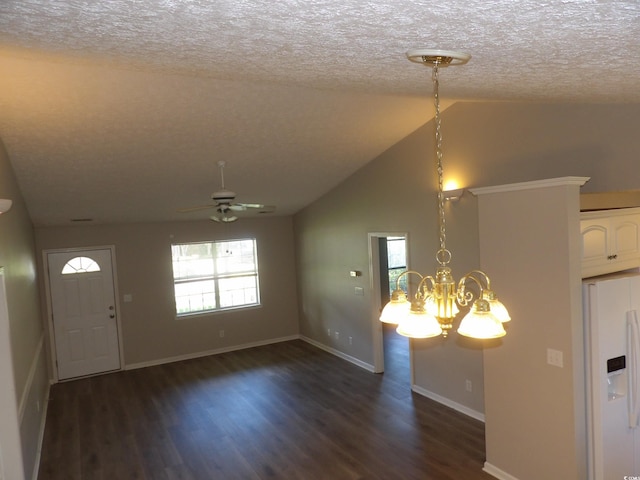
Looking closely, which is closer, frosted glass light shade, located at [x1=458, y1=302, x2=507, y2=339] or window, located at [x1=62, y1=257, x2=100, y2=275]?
frosted glass light shade, located at [x1=458, y1=302, x2=507, y2=339]

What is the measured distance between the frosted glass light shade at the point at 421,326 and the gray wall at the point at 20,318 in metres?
3.10

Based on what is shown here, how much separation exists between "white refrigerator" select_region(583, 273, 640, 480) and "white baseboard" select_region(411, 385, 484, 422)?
1.63m

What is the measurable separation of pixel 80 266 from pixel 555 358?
683 cm

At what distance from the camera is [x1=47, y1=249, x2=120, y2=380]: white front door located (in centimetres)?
713

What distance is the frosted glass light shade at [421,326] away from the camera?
2.00 meters

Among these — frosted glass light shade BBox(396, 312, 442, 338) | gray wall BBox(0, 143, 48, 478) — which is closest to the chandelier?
frosted glass light shade BBox(396, 312, 442, 338)

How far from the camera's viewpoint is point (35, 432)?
4.63 m

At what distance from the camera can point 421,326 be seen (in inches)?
78.8

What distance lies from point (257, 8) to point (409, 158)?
4721mm

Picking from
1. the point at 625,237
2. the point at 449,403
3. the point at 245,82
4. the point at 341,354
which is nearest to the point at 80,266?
the point at 341,354

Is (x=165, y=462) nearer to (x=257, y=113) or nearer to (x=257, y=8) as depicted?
(x=257, y=113)

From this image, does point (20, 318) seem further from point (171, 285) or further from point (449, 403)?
point (449, 403)

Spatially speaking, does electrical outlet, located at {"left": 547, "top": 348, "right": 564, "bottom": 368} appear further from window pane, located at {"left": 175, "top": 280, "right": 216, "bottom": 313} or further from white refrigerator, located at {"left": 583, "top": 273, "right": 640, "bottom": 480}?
window pane, located at {"left": 175, "top": 280, "right": 216, "bottom": 313}

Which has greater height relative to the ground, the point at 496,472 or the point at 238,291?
the point at 238,291
